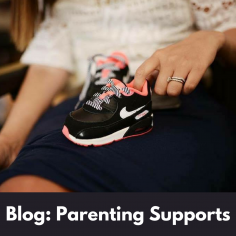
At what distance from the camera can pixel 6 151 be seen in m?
0.68

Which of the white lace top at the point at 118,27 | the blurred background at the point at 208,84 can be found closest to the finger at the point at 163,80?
the white lace top at the point at 118,27

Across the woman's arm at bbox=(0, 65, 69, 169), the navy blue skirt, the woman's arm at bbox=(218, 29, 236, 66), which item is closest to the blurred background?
the woman's arm at bbox=(0, 65, 69, 169)

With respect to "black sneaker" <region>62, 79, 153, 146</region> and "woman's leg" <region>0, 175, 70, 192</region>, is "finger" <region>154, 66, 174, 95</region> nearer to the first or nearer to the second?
"black sneaker" <region>62, 79, 153, 146</region>

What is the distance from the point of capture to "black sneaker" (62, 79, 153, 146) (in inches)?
19.9

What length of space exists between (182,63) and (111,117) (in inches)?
6.1

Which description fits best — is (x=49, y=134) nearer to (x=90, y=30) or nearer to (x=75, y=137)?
(x=75, y=137)

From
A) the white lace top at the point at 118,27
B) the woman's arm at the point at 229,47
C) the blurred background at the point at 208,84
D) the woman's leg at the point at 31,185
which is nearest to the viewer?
the woman's leg at the point at 31,185

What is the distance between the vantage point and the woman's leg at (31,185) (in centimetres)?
43

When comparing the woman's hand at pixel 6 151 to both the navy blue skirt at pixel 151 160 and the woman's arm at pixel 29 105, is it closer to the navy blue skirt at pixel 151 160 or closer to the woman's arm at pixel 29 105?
the woman's arm at pixel 29 105

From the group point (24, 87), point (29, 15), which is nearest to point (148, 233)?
point (24, 87)

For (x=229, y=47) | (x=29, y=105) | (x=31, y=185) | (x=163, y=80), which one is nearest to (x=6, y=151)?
(x=29, y=105)

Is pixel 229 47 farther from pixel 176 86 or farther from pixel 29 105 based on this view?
pixel 29 105

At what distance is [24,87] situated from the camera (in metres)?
0.86

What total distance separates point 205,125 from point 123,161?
0.21 m
